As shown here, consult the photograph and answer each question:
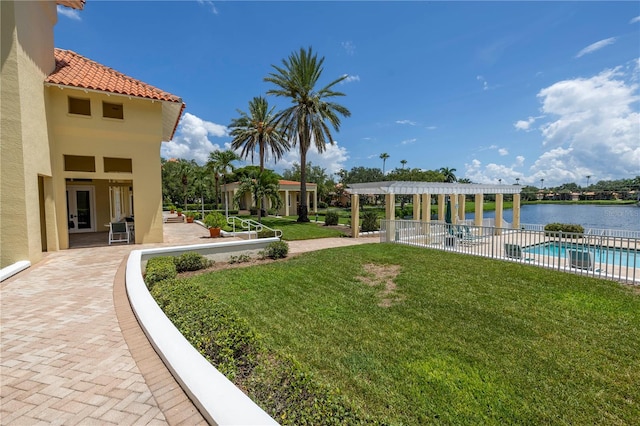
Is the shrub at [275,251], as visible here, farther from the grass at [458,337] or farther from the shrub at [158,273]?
the shrub at [158,273]

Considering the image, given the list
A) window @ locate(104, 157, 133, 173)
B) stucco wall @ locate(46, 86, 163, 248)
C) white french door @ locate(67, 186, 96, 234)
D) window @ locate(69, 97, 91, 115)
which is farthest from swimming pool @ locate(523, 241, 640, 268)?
white french door @ locate(67, 186, 96, 234)

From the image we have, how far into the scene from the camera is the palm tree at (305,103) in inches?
963

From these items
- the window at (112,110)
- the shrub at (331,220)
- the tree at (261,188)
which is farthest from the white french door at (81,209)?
the shrub at (331,220)

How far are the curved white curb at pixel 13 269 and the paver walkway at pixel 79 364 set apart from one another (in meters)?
0.62

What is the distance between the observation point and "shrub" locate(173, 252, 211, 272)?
9865 millimetres

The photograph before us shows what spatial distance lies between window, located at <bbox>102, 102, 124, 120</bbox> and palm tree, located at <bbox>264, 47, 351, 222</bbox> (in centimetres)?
1399

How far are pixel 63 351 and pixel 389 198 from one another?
53.4 feet

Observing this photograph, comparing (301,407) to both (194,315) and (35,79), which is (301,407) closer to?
(194,315)

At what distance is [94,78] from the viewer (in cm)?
1183

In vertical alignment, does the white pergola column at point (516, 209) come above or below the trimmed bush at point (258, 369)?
above

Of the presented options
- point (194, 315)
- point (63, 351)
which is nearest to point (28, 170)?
point (63, 351)

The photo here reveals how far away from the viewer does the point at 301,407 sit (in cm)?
262

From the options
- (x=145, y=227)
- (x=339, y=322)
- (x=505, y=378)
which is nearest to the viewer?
(x=505, y=378)

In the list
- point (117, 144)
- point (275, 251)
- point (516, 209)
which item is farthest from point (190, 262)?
point (516, 209)
